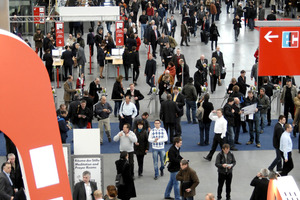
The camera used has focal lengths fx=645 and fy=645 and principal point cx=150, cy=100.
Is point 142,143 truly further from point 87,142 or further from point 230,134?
point 230,134

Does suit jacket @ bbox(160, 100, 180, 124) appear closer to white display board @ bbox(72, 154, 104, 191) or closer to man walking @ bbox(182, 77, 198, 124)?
man walking @ bbox(182, 77, 198, 124)

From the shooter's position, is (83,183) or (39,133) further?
(83,183)

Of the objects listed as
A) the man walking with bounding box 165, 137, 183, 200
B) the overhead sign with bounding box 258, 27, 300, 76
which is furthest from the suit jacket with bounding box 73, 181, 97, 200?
the overhead sign with bounding box 258, 27, 300, 76

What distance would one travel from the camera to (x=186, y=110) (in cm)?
1942

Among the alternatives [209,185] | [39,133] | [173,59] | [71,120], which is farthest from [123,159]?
[173,59]

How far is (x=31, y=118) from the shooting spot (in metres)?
6.55

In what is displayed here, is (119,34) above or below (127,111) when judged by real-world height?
above

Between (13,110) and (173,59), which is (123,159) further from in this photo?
(173,59)

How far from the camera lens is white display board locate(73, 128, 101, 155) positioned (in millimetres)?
12570

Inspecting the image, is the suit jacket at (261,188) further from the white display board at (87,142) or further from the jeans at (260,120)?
the jeans at (260,120)

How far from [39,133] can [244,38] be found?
27355 millimetres

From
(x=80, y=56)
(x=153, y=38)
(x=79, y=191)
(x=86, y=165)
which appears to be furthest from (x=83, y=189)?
(x=153, y=38)

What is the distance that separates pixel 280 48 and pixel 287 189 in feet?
25.5

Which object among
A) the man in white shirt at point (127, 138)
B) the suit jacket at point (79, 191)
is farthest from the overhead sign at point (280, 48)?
the suit jacket at point (79, 191)
